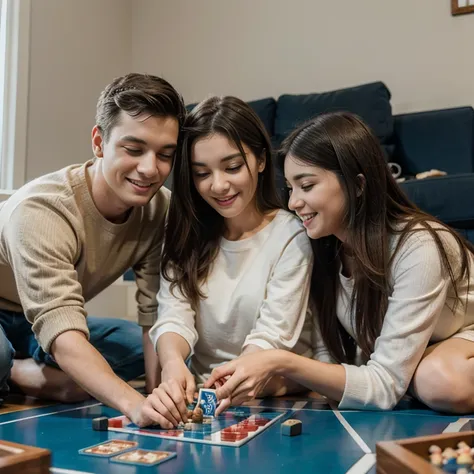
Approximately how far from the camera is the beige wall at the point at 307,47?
112 inches

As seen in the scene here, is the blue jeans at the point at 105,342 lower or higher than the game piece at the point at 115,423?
higher

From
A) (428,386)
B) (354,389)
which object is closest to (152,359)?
(354,389)

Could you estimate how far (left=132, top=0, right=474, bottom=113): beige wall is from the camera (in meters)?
2.85

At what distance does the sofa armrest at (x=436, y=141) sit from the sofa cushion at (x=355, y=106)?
0.10 metres

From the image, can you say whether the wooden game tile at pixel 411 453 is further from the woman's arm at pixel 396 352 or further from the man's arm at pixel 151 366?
the man's arm at pixel 151 366

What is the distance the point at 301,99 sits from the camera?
113 inches

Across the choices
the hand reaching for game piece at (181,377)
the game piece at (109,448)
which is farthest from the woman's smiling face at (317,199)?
the game piece at (109,448)

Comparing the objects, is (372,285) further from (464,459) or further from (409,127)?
(409,127)

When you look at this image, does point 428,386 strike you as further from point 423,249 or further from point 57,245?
point 57,245

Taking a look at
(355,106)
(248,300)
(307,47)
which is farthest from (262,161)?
(307,47)

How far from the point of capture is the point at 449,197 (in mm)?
2061

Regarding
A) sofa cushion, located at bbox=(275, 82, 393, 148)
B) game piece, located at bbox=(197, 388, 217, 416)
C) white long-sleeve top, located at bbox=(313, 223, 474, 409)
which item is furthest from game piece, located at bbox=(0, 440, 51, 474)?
sofa cushion, located at bbox=(275, 82, 393, 148)

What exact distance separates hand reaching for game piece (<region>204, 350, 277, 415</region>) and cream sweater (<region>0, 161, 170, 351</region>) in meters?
0.32

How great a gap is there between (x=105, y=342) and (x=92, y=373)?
1.86 ft
